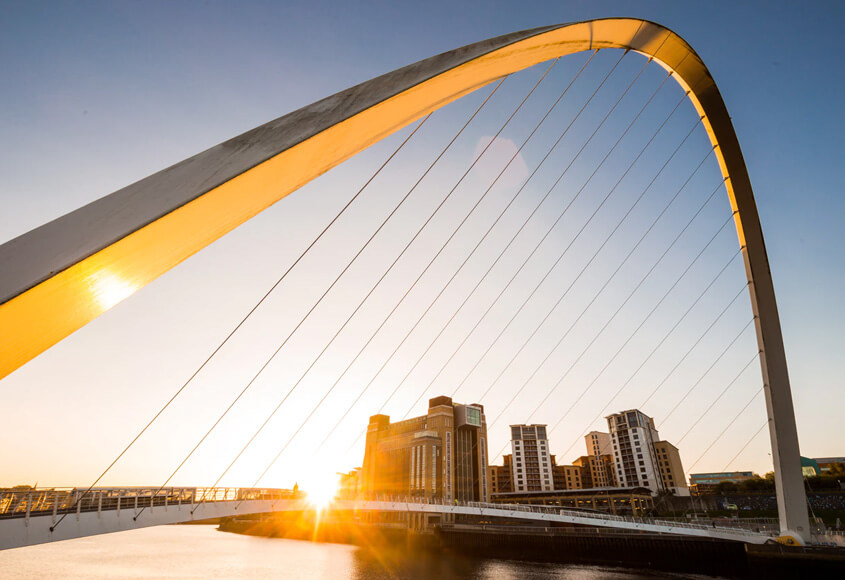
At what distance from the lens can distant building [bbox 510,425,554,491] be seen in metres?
92.4

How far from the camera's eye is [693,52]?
12.9 m

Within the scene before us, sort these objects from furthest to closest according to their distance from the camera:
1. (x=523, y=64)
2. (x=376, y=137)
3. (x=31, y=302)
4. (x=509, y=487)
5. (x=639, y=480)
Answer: (x=509, y=487) → (x=639, y=480) → (x=523, y=64) → (x=376, y=137) → (x=31, y=302)

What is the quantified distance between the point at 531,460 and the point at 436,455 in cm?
3221

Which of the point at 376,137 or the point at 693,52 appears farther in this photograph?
the point at 693,52

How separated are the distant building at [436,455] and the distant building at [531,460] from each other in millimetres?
19232

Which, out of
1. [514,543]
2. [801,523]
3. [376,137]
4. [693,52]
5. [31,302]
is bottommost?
[514,543]

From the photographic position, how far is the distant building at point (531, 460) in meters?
92.4

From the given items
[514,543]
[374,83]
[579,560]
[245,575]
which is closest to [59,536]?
[374,83]

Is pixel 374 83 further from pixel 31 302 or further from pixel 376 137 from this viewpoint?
pixel 31 302

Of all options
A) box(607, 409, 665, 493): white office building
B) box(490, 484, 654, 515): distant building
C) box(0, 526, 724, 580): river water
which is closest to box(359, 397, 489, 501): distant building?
box(490, 484, 654, 515): distant building

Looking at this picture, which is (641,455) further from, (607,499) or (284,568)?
(284,568)

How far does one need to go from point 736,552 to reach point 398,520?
3771 cm

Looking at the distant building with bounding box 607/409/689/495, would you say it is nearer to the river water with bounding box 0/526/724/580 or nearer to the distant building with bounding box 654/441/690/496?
the distant building with bounding box 654/441/690/496

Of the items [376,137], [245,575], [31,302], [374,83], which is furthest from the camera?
[245,575]
